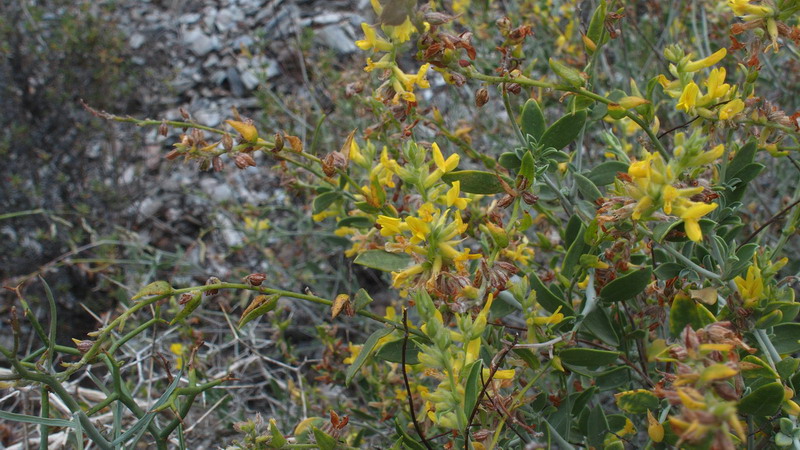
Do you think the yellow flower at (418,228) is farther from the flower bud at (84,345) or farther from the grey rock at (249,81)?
the grey rock at (249,81)

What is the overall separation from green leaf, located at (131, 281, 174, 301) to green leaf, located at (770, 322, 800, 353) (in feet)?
3.47

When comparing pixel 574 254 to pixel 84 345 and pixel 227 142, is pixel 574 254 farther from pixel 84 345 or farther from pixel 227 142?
pixel 84 345

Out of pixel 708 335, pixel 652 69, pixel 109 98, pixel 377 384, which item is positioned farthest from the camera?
pixel 109 98

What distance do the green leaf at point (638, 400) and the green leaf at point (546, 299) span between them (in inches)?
6.8

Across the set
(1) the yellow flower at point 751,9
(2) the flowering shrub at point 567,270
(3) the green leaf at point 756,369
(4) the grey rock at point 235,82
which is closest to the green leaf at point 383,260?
(2) the flowering shrub at point 567,270

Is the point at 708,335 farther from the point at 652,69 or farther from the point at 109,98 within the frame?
the point at 109,98

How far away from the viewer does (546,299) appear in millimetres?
1163

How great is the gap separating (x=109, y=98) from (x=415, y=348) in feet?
13.7

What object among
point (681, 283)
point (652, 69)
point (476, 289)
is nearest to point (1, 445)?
point (476, 289)

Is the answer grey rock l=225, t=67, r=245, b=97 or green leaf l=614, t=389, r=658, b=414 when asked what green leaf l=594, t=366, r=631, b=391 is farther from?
grey rock l=225, t=67, r=245, b=97

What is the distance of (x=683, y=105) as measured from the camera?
1.19 m

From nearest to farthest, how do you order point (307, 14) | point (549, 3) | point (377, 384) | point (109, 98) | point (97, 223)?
point (377, 384)
point (549, 3)
point (97, 223)
point (109, 98)
point (307, 14)

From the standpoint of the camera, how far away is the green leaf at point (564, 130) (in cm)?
117

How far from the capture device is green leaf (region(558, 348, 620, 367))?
3.57 ft
